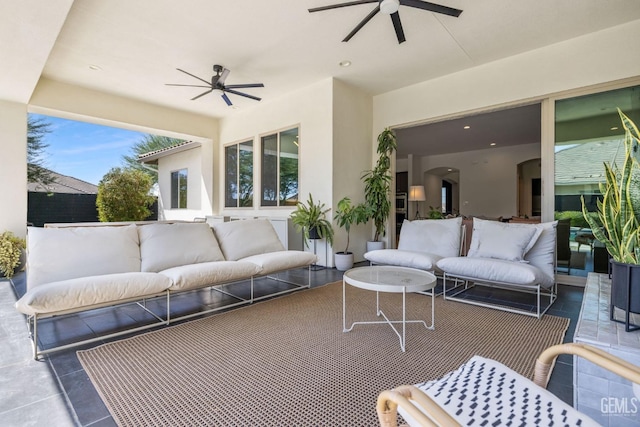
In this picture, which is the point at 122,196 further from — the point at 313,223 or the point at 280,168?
the point at 313,223

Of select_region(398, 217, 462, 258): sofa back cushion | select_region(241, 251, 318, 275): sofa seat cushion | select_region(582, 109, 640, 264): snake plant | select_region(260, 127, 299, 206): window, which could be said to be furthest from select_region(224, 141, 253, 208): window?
select_region(582, 109, 640, 264): snake plant

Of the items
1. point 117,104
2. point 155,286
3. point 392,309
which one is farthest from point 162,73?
point 392,309

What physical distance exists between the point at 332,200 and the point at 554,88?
3.43m

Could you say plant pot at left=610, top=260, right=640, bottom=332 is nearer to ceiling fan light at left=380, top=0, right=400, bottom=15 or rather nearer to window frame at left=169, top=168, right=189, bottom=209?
ceiling fan light at left=380, top=0, right=400, bottom=15

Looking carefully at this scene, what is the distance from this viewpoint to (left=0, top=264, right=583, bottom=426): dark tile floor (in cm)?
154

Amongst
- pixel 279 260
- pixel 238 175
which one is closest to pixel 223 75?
pixel 238 175

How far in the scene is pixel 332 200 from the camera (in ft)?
17.3

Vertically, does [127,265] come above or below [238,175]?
below

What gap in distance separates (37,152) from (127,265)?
1163 centimetres

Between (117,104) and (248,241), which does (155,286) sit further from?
(117,104)

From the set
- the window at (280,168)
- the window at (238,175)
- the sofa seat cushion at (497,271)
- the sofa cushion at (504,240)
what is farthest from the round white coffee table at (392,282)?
the window at (238,175)

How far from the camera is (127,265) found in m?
2.81

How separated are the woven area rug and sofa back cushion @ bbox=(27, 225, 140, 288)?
2.30ft

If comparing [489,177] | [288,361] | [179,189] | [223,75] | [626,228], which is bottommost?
[288,361]
